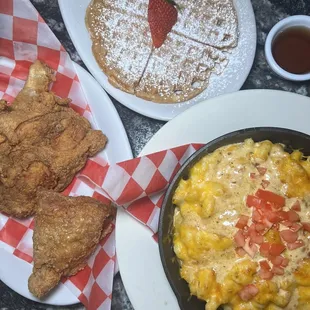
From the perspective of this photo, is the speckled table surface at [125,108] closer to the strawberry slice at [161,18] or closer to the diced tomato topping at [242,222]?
the strawberry slice at [161,18]

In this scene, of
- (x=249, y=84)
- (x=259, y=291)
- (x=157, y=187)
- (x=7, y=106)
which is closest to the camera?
(x=259, y=291)

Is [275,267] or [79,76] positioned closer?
[275,267]

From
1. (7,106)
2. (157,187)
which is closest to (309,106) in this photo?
(157,187)

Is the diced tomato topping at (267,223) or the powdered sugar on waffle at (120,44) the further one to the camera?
the powdered sugar on waffle at (120,44)

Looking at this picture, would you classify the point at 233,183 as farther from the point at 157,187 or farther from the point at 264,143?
the point at 157,187

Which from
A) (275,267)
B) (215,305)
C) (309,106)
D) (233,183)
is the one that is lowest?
(215,305)

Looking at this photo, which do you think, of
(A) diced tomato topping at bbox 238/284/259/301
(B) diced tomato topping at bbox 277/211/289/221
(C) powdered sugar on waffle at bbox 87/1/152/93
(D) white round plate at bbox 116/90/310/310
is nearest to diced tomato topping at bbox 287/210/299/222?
(B) diced tomato topping at bbox 277/211/289/221

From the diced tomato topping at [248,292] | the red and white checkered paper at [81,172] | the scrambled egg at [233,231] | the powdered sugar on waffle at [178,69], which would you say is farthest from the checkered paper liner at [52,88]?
the diced tomato topping at [248,292]

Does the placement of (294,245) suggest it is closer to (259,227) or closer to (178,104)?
(259,227)
